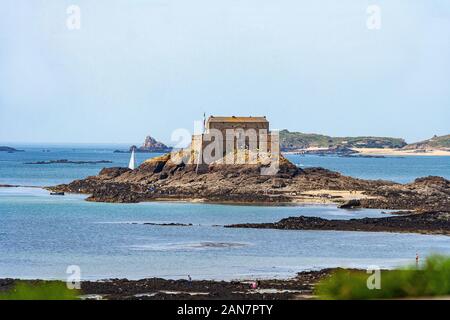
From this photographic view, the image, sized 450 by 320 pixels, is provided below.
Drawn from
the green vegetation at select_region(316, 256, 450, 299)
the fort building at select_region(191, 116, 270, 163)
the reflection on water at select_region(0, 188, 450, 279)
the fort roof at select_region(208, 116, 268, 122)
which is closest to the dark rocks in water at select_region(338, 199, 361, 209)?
the reflection on water at select_region(0, 188, 450, 279)

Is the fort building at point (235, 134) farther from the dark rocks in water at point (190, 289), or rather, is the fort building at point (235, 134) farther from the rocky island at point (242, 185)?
the dark rocks in water at point (190, 289)

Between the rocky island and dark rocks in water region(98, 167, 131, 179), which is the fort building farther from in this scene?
dark rocks in water region(98, 167, 131, 179)

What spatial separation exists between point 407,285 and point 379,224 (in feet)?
111

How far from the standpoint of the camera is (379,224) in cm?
4891

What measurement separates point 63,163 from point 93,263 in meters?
122

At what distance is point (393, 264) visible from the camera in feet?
113

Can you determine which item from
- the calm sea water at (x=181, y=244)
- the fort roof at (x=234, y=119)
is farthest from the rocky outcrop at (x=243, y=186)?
the calm sea water at (x=181, y=244)

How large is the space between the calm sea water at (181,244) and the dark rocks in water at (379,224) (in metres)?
1.60

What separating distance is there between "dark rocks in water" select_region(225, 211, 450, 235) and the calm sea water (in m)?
1.60

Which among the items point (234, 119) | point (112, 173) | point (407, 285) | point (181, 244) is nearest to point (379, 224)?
point (181, 244)

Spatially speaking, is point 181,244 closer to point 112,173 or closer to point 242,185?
point 242,185

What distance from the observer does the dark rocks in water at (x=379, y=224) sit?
47.2 metres
